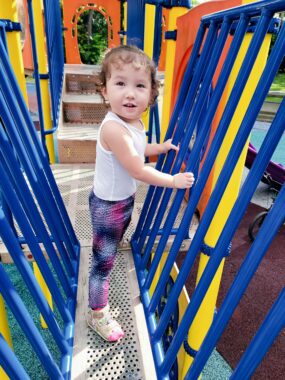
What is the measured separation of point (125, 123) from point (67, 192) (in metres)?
1.29

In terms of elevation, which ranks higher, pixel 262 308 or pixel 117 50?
pixel 117 50

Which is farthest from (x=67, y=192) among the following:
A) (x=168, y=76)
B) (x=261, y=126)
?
(x=261, y=126)

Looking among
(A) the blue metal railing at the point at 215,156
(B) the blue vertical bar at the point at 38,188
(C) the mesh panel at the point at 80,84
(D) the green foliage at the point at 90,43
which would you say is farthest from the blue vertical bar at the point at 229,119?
(D) the green foliage at the point at 90,43

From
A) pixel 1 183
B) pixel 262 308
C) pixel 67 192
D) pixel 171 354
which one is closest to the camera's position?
pixel 1 183

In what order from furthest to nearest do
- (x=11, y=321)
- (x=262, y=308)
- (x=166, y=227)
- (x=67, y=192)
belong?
(x=262, y=308), (x=11, y=321), (x=67, y=192), (x=166, y=227)

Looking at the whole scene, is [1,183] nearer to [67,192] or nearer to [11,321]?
[67,192]

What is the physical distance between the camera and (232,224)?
2.53 feet

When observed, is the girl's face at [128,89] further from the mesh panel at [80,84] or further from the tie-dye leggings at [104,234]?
the mesh panel at [80,84]

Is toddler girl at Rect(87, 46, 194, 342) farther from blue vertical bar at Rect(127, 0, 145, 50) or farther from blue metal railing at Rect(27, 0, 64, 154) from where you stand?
blue vertical bar at Rect(127, 0, 145, 50)

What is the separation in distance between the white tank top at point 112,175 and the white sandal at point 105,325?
442mm

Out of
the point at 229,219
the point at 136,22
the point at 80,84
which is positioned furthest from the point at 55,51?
the point at 229,219

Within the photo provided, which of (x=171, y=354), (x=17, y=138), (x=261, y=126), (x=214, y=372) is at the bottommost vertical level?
(x=261, y=126)

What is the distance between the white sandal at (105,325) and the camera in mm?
1175

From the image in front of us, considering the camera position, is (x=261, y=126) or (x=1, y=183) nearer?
(x=1, y=183)
